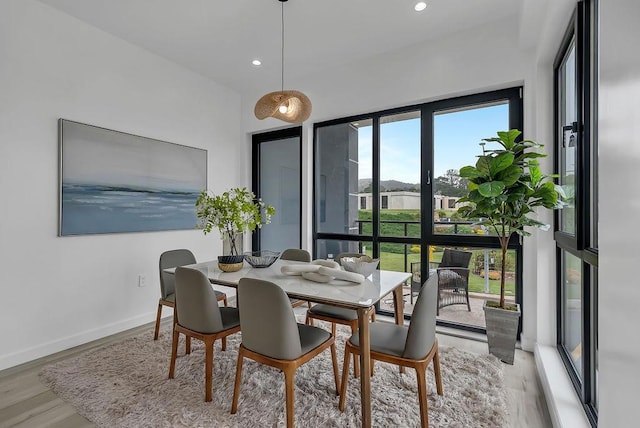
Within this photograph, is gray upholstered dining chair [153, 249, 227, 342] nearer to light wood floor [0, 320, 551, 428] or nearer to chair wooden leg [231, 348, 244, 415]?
light wood floor [0, 320, 551, 428]

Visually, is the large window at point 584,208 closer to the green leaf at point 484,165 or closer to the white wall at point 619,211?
the green leaf at point 484,165

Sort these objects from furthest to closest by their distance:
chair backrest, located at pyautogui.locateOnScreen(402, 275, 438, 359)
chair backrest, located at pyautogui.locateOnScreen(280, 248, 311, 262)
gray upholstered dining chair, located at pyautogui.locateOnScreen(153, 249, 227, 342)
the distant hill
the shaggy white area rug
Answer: the distant hill < chair backrest, located at pyautogui.locateOnScreen(280, 248, 311, 262) < gray upholstered dining chair, located at pyautogui.locateOnScreen(153, 249, 227, 342) < the shaggy white area rug < chair backrest, located at pyautogui.locateOnScreen(402, 275, 438, 359)

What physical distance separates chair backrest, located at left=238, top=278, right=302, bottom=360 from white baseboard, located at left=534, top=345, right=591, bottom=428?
4.67 ft

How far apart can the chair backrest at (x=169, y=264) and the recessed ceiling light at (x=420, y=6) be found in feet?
9.86

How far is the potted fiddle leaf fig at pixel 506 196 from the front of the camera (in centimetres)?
217

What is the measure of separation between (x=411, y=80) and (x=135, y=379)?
3.52 m

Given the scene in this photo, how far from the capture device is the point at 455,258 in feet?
10.2

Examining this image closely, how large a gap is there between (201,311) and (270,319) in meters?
0.59

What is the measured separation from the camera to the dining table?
160 cm

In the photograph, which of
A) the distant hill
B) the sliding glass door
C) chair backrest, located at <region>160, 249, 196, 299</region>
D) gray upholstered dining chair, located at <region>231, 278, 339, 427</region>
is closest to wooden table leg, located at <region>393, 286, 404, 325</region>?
gray upholstered dining chair, located at <region>231, 278, 339, 427</region>

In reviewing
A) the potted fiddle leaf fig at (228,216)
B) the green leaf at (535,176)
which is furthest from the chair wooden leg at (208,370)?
the green leaf at (535,176)

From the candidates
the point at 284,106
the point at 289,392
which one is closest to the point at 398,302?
the point at 289,392

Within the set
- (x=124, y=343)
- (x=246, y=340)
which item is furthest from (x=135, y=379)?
(x=246, y=340)

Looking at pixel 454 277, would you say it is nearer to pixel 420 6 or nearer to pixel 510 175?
pixel 510 175
